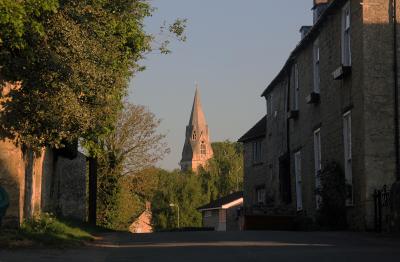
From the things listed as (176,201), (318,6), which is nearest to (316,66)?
(318,6)

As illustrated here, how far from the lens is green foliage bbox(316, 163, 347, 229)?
24391 mm

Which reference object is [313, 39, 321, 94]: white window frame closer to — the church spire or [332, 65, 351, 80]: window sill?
[332, 65, 351, 80]: window sill

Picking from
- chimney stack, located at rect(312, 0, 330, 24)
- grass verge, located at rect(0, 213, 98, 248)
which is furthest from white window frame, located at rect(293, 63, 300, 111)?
grass verge, located at rect(0, 213, 98, 248)

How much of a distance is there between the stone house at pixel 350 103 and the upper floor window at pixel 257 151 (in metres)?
11.6

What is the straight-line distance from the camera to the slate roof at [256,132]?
146 ft

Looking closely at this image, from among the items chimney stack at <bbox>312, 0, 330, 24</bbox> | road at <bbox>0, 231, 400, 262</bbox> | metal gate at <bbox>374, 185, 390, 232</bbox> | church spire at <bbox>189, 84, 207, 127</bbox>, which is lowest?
road at <bbox>0, 231, 400, 262</bbox>

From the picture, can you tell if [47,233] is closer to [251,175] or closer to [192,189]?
[251,175]

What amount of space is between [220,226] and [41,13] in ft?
176

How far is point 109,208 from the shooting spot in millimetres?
42312

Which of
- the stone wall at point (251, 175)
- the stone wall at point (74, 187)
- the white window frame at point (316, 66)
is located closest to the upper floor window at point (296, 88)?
the white window frame at point (316, 66)

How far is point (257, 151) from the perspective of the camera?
148 ft

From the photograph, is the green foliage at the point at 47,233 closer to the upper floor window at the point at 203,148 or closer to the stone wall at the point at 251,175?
the stone wall at the point at 251,175

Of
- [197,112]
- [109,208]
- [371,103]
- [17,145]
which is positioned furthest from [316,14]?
[197,112]

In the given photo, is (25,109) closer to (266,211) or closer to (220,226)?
(266,211)
